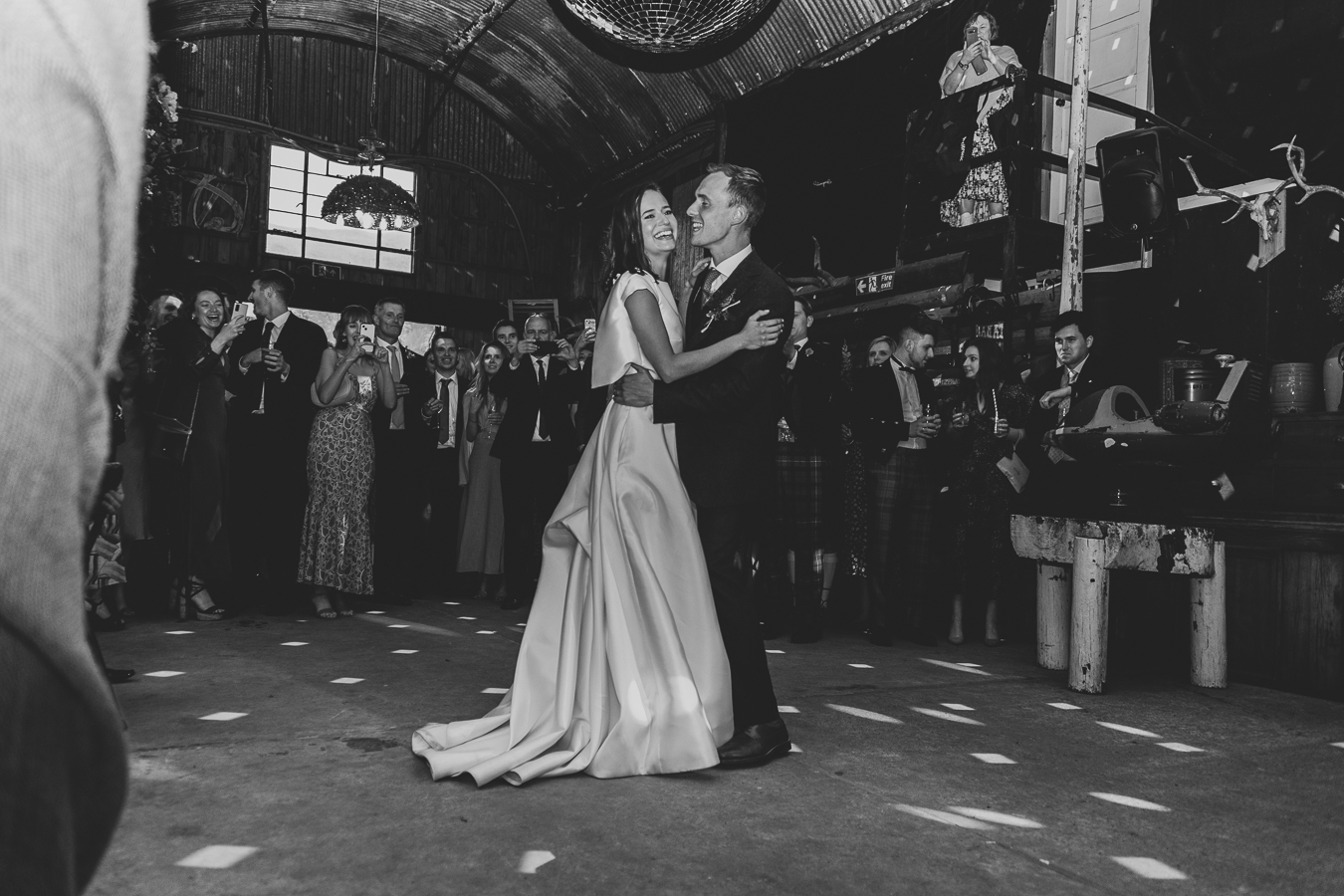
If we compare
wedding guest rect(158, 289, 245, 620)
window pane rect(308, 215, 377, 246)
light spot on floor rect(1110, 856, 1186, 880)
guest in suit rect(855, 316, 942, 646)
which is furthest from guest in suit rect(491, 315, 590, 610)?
window pane rect(308, 215, 377, 246)

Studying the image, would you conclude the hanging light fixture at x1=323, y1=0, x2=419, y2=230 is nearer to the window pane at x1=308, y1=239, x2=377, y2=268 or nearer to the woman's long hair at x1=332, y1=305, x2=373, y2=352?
the woman's long hair at x1=332, y1=305, x2=373, y2=352

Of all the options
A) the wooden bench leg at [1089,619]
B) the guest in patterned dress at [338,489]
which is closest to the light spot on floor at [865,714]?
the wooden bench leg at [1089,619]

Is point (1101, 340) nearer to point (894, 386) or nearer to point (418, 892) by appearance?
point (894, 386)

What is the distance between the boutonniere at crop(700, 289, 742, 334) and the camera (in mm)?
2791

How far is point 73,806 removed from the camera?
0.43 metres

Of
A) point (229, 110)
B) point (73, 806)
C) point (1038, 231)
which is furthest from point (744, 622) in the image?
point (229, 110)

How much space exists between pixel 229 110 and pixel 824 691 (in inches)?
476

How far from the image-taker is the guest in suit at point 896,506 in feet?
16.5

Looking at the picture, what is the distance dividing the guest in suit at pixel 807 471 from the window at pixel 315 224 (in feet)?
29.9

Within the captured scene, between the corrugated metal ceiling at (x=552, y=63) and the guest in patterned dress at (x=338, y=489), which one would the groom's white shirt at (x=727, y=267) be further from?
the corrugated metal ceiling at (x=552, y=63)

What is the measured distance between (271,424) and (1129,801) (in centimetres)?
466

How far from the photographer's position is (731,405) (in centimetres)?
272

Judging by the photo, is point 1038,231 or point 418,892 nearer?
point 418,892

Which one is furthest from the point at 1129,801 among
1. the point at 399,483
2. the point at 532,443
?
the point at 399,483
